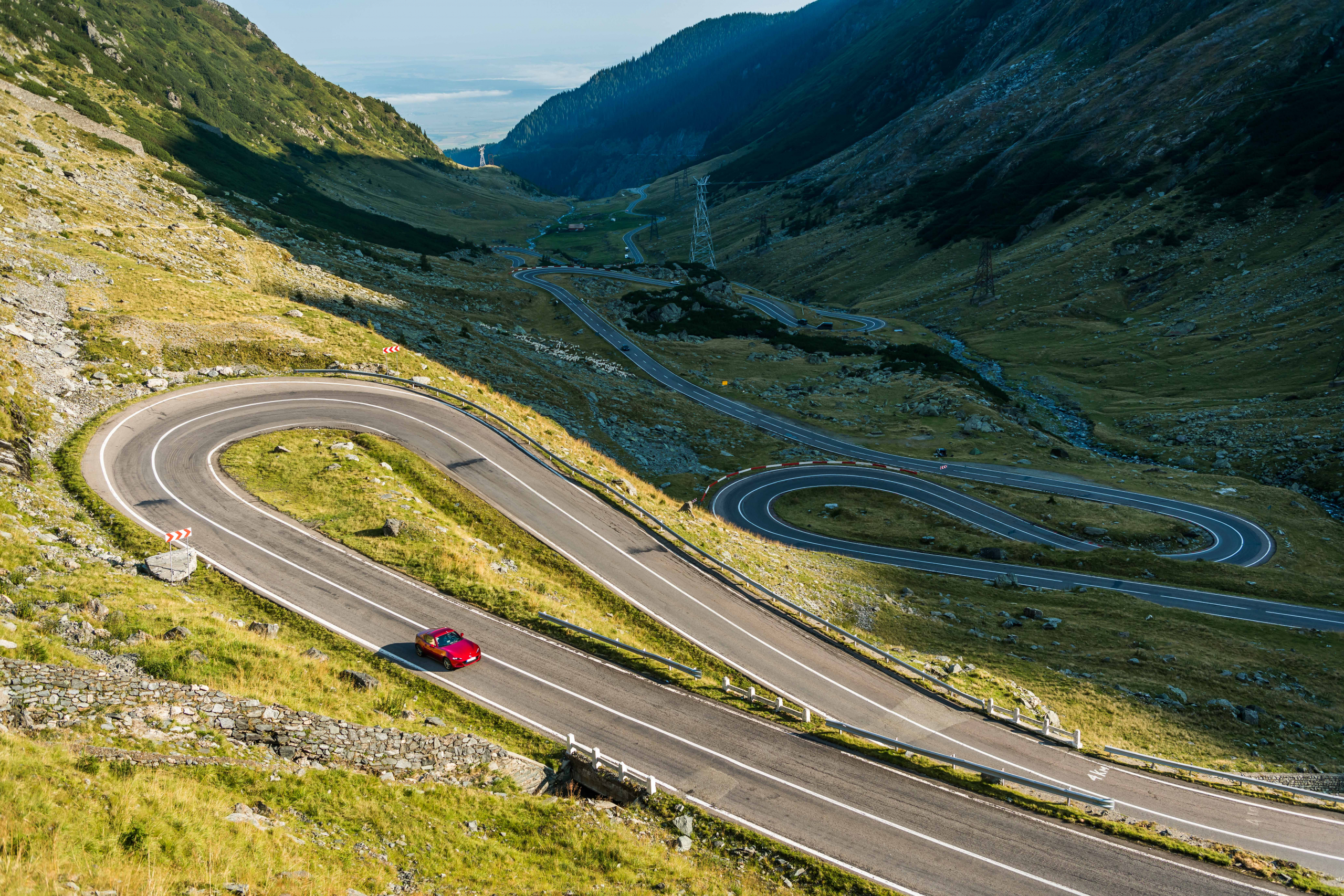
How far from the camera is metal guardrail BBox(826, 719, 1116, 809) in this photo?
21906mm

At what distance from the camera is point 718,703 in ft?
85.8

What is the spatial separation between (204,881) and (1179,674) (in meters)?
39.1

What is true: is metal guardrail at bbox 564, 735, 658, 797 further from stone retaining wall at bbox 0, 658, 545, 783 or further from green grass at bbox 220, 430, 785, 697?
green grass at bbox 220, 430, 785, 697

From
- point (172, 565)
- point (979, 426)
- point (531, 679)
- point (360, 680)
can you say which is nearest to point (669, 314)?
point (979, 426)

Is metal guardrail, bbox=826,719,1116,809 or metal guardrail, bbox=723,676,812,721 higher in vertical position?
metal guardrail, bbox=723,676,812,721

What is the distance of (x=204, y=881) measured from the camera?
12.7m

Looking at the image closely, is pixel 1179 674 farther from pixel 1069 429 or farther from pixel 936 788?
pixel 1069 429

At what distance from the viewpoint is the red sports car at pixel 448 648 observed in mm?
25422

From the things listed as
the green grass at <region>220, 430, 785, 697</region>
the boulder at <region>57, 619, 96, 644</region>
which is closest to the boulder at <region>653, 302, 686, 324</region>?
the green grass at <region>220, 430, 785, 697</region>

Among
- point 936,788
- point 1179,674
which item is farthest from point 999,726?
point 1179,674

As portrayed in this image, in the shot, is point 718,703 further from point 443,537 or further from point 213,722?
point 213,722

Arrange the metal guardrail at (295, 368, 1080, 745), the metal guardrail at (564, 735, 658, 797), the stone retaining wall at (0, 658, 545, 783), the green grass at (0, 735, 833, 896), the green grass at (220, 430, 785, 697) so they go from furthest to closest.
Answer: the green grass at (220, 430, 785, 697), the metal guardrail at (295, 368, 1080, 745), the metal guardrail at (564, 735, 658, 797), the stone retaining wall at (0, 658, 545, 783), the green grass at (0, 735, 833, 896)

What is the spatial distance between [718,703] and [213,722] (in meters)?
15.9

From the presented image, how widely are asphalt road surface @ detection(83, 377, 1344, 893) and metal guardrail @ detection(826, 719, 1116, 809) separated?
922mm
